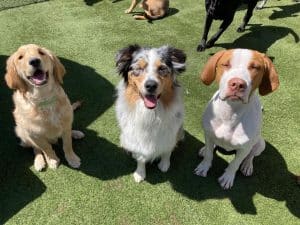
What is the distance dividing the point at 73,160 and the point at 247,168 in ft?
6.55

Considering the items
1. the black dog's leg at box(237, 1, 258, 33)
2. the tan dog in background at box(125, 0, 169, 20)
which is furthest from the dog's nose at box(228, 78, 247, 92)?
the tan dog in background at box(125, 0, 169, 20)

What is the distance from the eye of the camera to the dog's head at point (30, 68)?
10.2 feet

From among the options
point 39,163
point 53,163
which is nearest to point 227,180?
point 53,163

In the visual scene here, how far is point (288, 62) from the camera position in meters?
5.84

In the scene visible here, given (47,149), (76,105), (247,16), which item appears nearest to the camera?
(47,149)

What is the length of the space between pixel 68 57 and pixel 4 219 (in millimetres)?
2839

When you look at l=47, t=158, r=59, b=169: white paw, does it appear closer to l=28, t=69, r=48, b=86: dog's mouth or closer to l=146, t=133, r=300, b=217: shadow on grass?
l=146, t=133, r=300, b=217: shadow on grass

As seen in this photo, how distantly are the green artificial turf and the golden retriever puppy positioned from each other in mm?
413

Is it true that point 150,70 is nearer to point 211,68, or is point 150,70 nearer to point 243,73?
point 211,68

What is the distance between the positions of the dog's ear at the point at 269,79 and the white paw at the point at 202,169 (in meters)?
1.36

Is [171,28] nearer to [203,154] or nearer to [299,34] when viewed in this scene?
[299,34]

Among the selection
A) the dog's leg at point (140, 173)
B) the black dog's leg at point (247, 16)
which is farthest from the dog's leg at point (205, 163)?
the black dog's leg at point (247, 16)

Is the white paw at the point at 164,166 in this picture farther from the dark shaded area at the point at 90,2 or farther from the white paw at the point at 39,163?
the dark shaded area at the point at 90,2

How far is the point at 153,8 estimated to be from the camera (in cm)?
639
